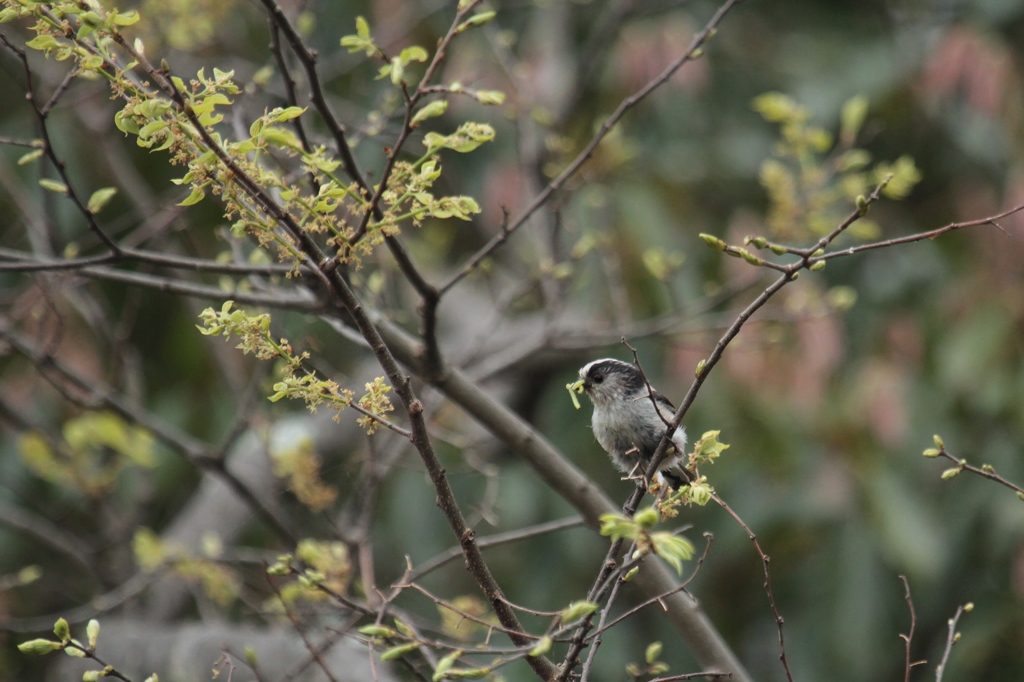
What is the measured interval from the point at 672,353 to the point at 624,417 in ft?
10.1

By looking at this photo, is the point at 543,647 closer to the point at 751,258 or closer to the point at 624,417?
the point at 751,258

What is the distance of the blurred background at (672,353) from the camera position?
5445 millimetres

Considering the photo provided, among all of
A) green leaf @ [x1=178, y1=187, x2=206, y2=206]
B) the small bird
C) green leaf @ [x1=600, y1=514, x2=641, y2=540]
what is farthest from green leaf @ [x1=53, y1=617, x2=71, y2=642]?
Answer: the small bird

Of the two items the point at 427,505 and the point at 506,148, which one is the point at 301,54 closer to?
the point at 427,505

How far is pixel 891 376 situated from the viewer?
5953 mm

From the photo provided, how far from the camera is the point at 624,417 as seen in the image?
285cm

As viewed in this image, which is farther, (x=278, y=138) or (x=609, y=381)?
(x=609, y=381)

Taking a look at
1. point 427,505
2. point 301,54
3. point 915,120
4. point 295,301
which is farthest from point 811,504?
point 301,54

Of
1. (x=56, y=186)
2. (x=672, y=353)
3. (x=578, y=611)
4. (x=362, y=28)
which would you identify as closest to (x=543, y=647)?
(x=578, y=611)

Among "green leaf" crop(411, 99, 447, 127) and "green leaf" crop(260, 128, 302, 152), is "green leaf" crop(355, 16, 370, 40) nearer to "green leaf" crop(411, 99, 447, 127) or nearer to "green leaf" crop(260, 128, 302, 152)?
"green leaf" crop(411, 99, 447, 127)

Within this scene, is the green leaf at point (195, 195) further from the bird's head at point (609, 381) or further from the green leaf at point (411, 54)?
the bird's head at point (609, 381)

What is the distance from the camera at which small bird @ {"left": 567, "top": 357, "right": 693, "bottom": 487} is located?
9.25 feet

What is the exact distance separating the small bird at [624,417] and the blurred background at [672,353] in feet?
4.99

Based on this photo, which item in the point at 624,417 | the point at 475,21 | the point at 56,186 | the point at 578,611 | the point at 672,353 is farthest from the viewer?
the point at 672,353
